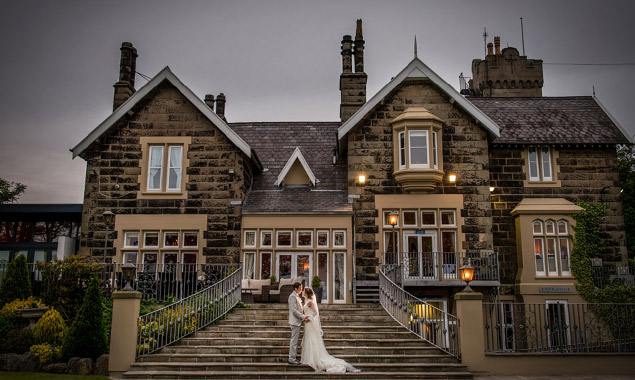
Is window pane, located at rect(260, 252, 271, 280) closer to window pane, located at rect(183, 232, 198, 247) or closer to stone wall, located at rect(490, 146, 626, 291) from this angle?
window pane, located at rect(183, 232, 198, 247)

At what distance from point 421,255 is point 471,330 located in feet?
23.5

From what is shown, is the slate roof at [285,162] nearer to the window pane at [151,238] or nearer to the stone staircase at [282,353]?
the window pane at [151,238]

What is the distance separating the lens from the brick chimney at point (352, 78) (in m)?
25.1

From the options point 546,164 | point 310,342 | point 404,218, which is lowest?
point 310,342

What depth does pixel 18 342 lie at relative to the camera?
1453 cm

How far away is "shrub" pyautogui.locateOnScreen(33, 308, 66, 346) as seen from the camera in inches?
572

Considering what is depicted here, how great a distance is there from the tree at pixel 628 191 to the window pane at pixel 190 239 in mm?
21292

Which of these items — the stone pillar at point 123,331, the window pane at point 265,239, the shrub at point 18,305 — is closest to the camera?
the stone pillar at point 123,331

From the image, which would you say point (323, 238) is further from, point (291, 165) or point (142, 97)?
point (142, 97)

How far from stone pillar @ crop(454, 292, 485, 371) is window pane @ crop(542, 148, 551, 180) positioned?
11.1m

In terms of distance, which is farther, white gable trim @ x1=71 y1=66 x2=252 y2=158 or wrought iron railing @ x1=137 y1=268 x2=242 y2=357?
white gable trim @ x1=71 y1=66 x2=252 y2=158

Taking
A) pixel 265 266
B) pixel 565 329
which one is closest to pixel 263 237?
pixel 265 266

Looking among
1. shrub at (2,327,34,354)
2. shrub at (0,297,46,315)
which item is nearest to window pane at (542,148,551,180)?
shrub at (0,297,46,315)

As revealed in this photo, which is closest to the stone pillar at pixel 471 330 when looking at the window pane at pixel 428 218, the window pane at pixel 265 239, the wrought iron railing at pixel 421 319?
the wrought iron railing at pixel 421 319
